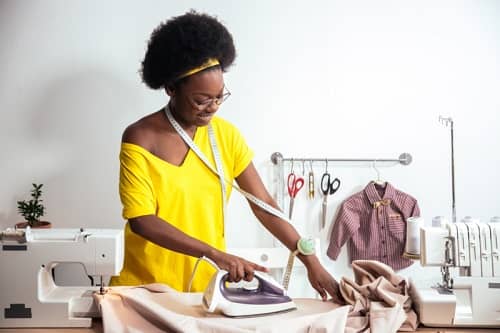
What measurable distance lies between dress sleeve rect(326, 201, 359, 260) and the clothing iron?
1189 mm

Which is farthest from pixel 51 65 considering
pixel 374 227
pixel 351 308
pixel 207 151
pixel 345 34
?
pixel 351 308

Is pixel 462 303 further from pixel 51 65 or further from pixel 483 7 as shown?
pixel 51 65

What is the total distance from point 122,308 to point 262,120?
143cm

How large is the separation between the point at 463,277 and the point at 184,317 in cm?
83

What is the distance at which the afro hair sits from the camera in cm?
191

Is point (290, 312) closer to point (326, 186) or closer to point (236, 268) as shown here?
point (236, 268)

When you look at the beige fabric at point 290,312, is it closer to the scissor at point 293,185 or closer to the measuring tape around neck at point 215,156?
the measuring tape around neck at point 215,156

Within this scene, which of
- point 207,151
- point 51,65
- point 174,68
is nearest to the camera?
point 174,68

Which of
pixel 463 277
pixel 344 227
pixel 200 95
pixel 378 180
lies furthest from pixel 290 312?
pixel 378 180

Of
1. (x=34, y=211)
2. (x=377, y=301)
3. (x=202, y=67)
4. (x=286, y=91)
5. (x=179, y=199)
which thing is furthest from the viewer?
(x=286, y=91)

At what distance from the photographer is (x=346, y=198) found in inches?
118

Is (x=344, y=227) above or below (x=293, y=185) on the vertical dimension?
below

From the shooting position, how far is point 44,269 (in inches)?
71.1

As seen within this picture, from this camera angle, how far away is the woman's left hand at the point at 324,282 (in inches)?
74.4
